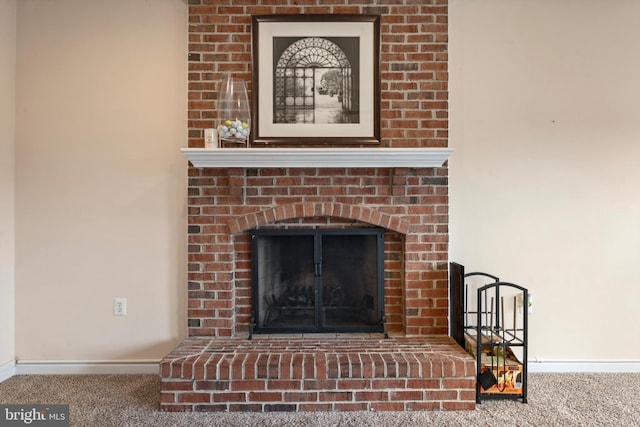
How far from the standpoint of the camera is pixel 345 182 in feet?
7.86

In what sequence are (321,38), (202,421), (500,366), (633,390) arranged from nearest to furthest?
(202,421) < (500,366) < (633,390) < (321,38)

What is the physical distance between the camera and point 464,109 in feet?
8.05

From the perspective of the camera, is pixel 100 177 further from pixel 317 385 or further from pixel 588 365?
pixel 588 365

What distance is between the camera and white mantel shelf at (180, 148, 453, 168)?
212 centimetres

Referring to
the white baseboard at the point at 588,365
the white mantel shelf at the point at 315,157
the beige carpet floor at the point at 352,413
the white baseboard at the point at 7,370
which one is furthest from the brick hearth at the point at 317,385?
the white baseboard at the point at 7,370

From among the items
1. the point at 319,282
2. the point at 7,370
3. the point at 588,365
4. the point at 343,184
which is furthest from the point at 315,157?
the point at 7,370

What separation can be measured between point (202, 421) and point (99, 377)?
0.92m

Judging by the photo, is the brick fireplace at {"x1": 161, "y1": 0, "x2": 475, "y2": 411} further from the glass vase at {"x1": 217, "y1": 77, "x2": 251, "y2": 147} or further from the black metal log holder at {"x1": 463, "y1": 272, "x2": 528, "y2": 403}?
the black metal log holder at {"x1": 463, "y1": 272, "x2": 528, "y2": 403}

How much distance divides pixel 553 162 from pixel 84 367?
3.25 meters

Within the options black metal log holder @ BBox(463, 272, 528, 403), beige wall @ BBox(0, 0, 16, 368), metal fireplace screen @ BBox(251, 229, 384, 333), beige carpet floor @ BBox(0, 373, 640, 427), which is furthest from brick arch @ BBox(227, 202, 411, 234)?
beige wall @ BBox(0, 0, 16, 368)

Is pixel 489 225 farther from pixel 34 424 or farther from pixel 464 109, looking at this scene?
pixel 34 424

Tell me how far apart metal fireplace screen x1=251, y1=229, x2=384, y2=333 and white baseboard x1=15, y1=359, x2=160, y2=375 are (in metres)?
0.81

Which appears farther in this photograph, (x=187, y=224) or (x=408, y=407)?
(x=187, y=224)

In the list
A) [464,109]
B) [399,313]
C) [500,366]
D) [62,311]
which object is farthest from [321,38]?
[62,311]
